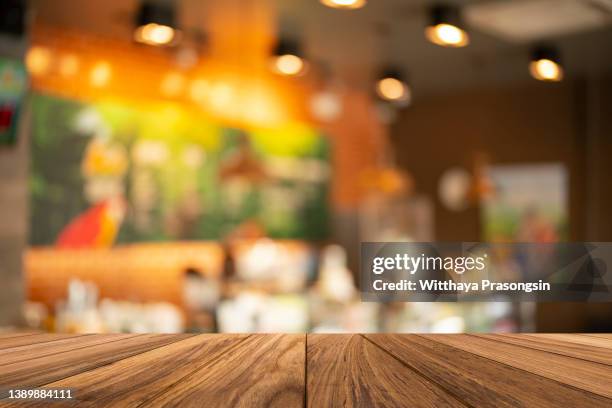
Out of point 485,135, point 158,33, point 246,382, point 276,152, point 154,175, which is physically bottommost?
point 246,382

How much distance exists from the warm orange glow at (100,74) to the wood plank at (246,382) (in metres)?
4.61

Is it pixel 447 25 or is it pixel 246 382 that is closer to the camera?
pixel 246 382

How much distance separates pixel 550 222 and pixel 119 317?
468cm

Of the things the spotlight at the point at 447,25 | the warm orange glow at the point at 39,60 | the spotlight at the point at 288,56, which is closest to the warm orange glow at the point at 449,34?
the spotlight at the point at 447,25

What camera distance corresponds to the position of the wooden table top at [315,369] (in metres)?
0.54

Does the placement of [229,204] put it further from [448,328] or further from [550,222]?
[550,222]

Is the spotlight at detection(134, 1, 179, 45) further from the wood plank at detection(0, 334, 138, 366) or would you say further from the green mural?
the wood plank at detection(0, 334, 138, 366)

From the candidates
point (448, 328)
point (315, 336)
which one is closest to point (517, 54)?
point (448, 328)

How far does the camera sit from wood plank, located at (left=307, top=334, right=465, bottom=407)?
53 cm

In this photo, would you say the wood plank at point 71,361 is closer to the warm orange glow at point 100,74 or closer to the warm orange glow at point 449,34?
the warm orange glow at point 449,34

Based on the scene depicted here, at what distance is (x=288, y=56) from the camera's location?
479 cm

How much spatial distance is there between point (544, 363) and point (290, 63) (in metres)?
4.42

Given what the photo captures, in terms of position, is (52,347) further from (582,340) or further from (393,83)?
(393,83)

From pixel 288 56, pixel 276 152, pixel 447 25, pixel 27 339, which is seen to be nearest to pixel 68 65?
pixel 288 56
